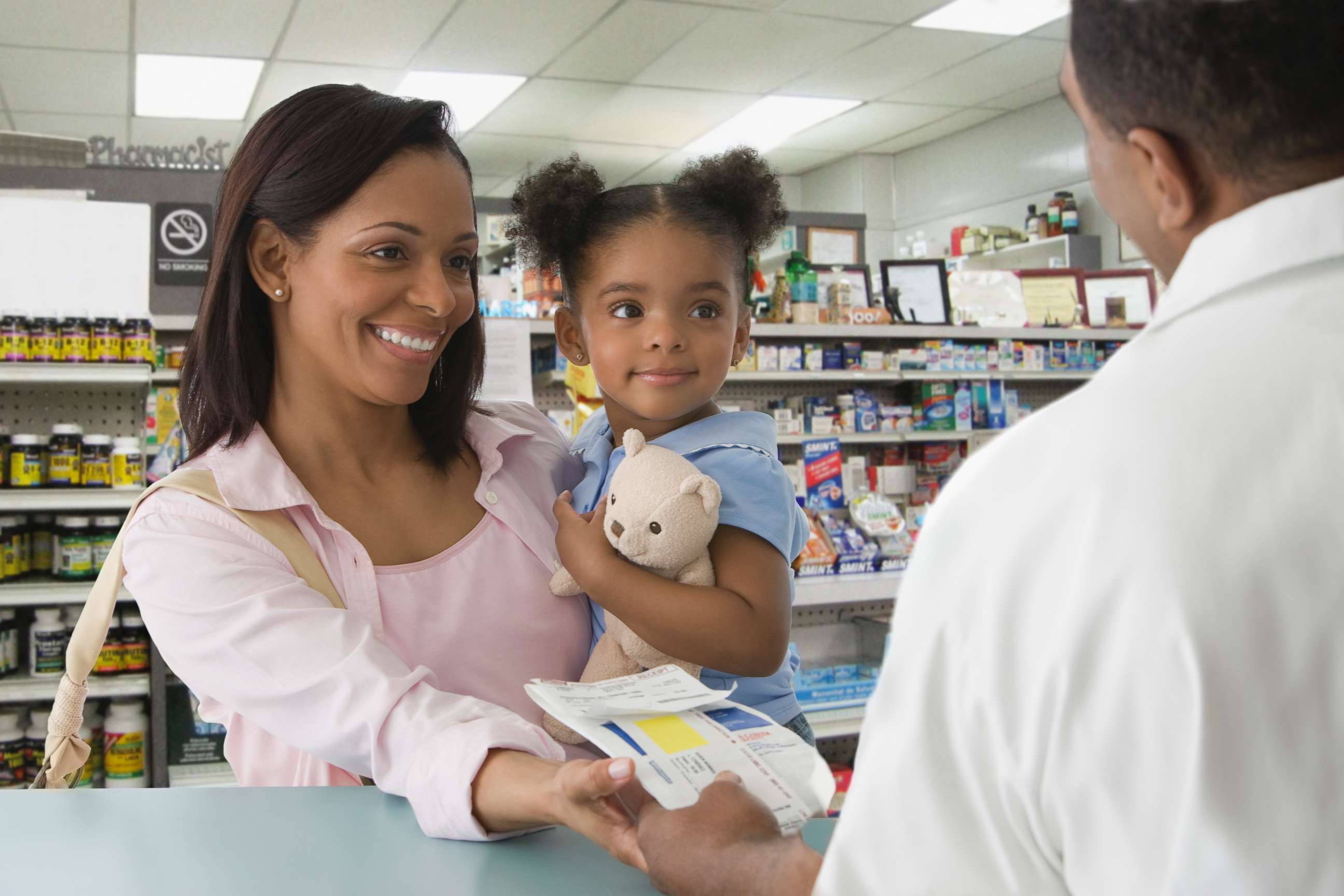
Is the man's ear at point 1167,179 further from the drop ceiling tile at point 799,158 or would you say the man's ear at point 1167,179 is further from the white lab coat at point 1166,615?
the drop ceiling tile at point 799,158

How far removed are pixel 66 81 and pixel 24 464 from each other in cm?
540

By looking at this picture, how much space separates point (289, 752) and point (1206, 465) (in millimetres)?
1139

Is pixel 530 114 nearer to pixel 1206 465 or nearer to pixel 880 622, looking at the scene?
pixel 880 622

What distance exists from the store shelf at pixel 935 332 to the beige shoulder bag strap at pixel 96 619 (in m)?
2.94

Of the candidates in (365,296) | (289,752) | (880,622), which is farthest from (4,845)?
(880,622)

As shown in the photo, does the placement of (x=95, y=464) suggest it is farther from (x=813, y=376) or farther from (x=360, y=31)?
(x=360, y=31)

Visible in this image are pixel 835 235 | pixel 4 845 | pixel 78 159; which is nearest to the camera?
pixel 4 845

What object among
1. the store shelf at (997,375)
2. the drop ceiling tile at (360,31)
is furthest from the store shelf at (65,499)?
the drop ceiling tile at (360,31)

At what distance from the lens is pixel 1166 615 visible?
0.49 meters

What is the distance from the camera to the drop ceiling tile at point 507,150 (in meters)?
9.23

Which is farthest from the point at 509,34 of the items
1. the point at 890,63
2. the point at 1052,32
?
the point at 1052,32

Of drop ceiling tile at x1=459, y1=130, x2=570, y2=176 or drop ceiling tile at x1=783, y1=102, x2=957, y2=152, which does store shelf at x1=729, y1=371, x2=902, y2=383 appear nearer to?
drop ceiling tile at x1=783, y1=102, x2=957, y2=152

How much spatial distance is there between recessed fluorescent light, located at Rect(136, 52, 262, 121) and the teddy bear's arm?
22.5 feet

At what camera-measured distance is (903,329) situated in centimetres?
449
